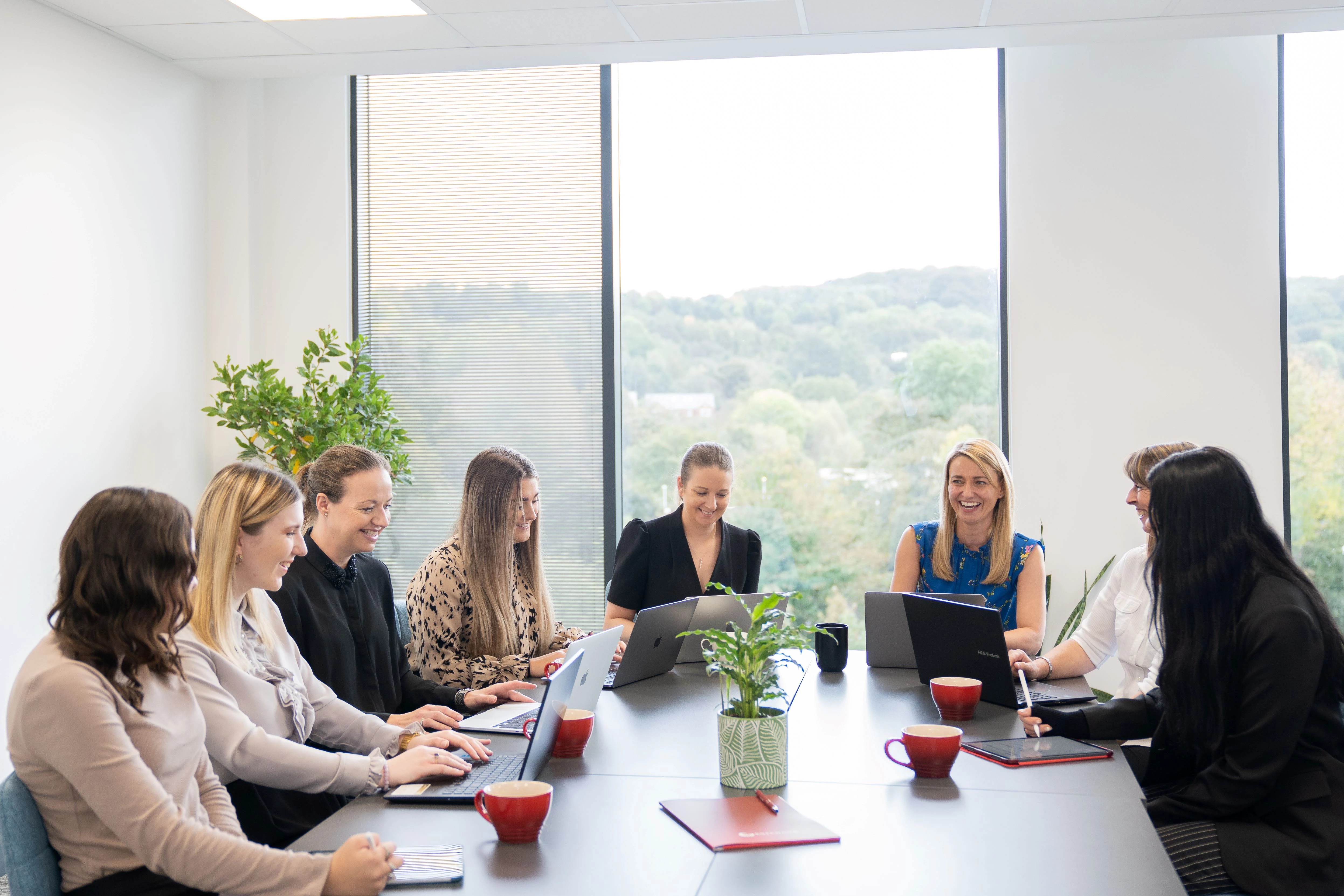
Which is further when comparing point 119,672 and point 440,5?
point 440,5

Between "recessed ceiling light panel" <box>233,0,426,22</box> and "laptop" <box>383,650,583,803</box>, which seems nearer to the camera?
"laptop" <box>383,650,583,803</box>

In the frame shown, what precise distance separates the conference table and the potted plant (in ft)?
0.13

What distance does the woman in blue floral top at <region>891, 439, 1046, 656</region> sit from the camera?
322 centimetres

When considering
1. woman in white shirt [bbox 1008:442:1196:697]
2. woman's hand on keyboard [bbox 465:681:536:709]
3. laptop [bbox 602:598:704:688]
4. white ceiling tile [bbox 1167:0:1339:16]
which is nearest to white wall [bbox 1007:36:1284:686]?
white ceiling tile [bbox 1167:0:1339:16]

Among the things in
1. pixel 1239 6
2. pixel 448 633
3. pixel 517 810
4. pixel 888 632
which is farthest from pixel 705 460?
pixel 1239 6

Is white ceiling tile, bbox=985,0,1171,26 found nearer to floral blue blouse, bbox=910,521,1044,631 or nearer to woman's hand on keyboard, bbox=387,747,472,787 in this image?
floral blue blouse, bbox=910,521,1044,631

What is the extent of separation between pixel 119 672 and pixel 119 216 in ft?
11.3

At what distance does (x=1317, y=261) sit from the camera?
4410 mm

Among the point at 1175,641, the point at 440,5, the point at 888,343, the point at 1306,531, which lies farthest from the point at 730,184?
the point at 1175,641

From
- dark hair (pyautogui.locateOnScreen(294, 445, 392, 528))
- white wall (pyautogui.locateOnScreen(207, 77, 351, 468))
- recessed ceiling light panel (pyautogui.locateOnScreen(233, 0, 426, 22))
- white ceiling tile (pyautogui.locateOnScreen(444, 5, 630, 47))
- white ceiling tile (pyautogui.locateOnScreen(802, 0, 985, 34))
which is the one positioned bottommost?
dark hair (pyautogui.locateOnScreen(294, 445, 392, 528))

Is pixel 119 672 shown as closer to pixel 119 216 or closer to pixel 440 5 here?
pixel 440 5

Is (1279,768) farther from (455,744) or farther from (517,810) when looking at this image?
(455,744)

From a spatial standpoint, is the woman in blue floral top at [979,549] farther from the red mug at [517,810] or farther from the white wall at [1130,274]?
the red mug at [517,810]

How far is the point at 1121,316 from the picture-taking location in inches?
177
